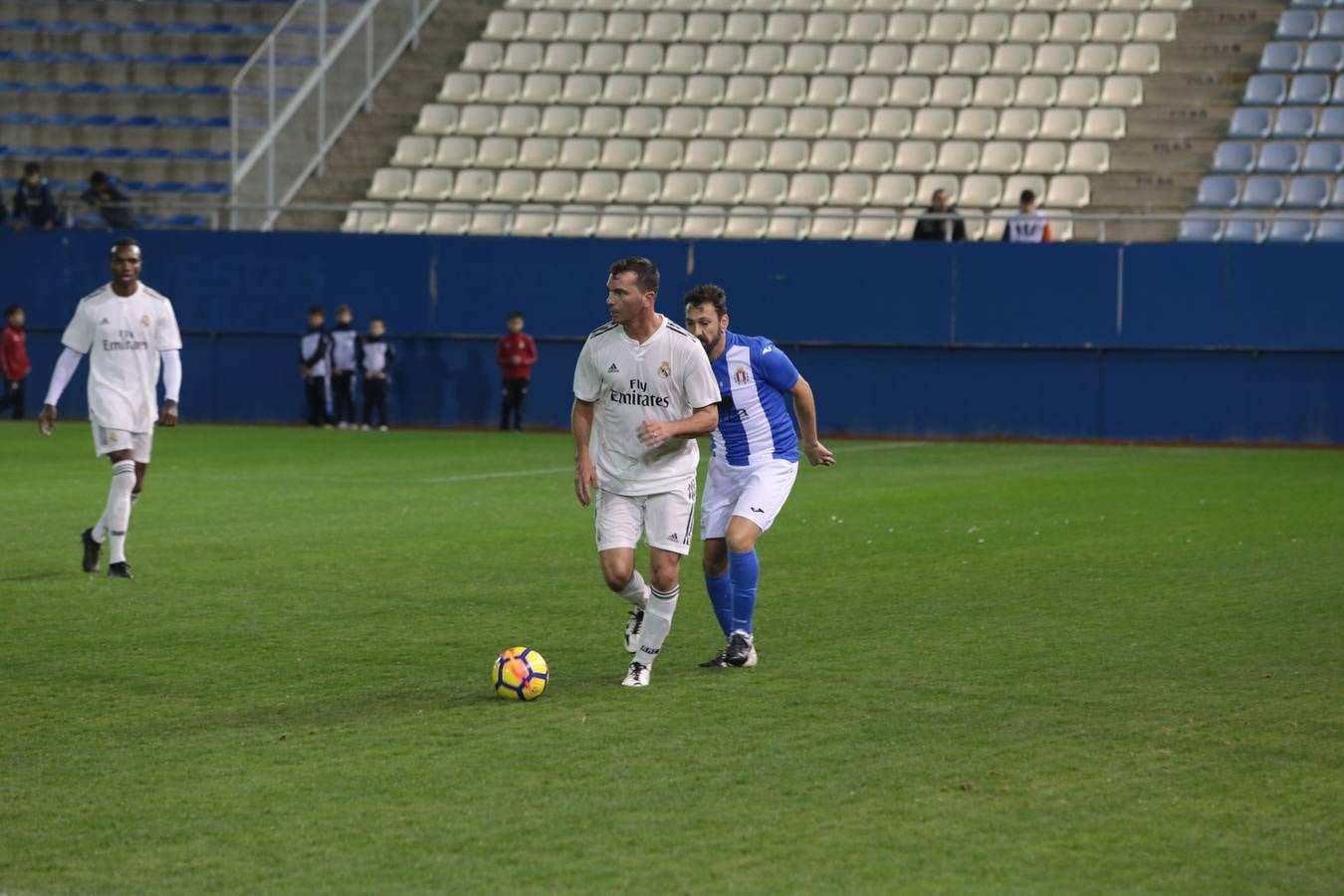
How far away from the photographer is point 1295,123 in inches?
1133

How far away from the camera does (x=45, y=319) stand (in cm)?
3000

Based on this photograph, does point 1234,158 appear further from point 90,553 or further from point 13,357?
point 90,553

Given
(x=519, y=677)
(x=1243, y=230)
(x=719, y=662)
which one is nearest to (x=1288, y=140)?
(x=1243, y=230)

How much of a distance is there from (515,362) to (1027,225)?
7.30 metres

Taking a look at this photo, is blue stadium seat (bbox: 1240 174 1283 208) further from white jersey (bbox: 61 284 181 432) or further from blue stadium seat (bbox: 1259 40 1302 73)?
white jersey (bbox: 61 284 181 432)

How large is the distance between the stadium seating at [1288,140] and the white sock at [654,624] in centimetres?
1887

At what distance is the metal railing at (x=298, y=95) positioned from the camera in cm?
3017

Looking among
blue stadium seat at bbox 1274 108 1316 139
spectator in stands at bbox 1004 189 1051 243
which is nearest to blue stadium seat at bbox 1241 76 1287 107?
blue stadium seat at bbox 1274 108 1316 139

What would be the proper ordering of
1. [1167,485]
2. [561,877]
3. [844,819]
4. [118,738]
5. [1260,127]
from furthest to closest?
1. [1260,127]
2. [1167,485]
3. [118,738]
4. [844,819]
5. [561,877]

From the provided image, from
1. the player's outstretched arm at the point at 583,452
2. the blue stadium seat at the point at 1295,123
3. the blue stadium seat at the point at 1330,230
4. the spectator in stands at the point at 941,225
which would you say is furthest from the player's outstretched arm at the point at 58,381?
the blue stadium seat at the point at 1295,123

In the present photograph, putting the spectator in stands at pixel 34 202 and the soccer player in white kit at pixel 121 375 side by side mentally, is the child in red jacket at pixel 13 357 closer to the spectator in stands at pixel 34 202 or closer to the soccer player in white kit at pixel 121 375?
the spectator in stands at pixel 34 202

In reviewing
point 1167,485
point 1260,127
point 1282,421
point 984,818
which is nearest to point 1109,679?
point 984,818

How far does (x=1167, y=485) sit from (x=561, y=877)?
1473 cm

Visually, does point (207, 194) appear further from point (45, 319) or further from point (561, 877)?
point (561, 877)
